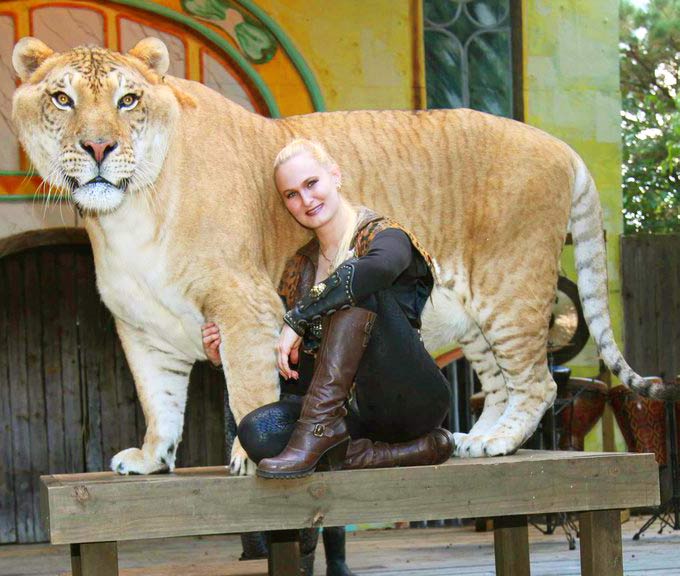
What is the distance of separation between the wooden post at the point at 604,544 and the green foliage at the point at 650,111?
1245cm

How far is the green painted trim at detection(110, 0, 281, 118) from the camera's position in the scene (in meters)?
6.77

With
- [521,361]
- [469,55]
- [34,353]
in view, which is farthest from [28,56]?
[34,353]

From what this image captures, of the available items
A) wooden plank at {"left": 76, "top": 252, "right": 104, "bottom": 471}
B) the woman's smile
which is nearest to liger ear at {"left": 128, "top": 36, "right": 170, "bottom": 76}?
the woman's smile

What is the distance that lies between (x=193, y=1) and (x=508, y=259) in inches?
154

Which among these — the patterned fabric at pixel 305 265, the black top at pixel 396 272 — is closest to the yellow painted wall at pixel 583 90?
the patterned fabric at pixel 305 265

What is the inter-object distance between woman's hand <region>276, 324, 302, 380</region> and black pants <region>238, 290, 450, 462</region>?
8 centimetres

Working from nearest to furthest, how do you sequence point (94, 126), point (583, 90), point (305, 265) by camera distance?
point (94, 126) < point (305, 265) < point (583, 90)

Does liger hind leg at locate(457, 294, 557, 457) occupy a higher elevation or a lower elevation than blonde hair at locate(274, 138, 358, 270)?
lower

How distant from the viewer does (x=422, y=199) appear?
12.2 ft

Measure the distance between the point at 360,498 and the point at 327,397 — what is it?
0.30 m

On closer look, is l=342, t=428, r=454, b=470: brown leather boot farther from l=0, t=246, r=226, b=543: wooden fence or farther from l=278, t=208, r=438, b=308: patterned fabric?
l=0, t=246, r=226, b=543: wooden fence

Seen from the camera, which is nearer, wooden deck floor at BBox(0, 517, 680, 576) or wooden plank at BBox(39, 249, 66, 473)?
wooden deck floor at BBox(0, 517, 680, 576)

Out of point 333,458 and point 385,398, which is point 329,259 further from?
point 333,458

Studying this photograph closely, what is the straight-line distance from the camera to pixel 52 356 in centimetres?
790
